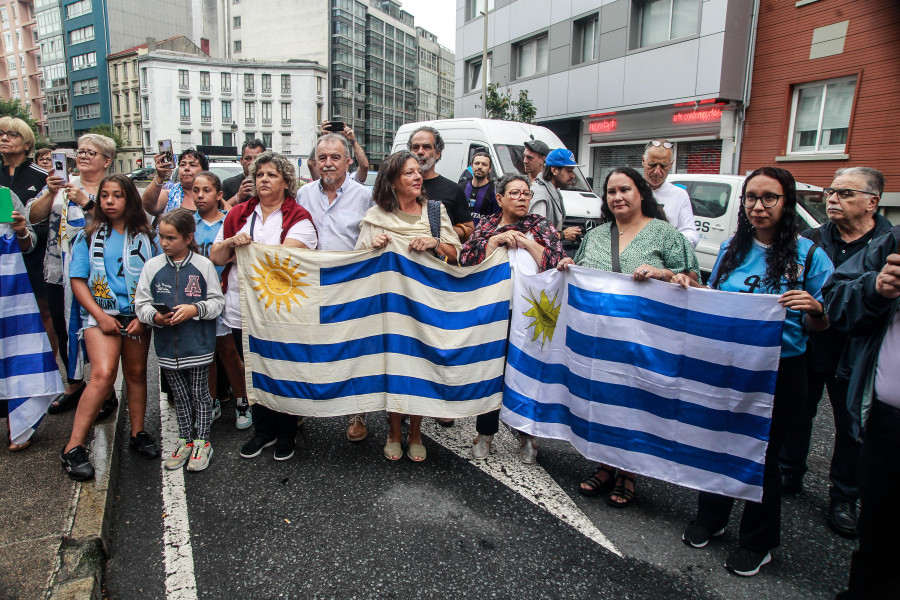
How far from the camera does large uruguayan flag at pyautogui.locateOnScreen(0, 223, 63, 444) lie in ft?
12.2

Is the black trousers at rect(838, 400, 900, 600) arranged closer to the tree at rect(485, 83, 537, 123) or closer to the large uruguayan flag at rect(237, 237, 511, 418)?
the large uruguayan flag at rect(237, 237, 511, 418)

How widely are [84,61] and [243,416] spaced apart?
84.9 m

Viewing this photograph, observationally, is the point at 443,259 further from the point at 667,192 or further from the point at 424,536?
the point at 667,192

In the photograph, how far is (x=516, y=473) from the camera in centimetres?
373

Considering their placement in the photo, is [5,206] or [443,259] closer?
Answer: [5,206]

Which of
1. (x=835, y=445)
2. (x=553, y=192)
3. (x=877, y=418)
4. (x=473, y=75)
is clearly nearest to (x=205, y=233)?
(x=553, y=192)

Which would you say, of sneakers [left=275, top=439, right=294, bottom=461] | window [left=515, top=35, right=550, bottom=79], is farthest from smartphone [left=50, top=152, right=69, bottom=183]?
window [left=515, top=35, right=550, bottom=79]

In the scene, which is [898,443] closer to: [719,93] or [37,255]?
[37,255]

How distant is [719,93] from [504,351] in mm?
14989

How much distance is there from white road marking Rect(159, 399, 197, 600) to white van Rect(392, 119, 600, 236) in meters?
7.81

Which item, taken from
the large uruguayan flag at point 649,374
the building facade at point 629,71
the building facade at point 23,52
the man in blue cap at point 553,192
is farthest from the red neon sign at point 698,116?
the building facade at point 23,52

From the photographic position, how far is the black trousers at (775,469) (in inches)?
111

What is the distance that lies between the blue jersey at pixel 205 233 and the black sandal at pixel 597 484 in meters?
3.07

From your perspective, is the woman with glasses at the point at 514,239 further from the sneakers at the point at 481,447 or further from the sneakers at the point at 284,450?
the sneakers at the point at 284,450
